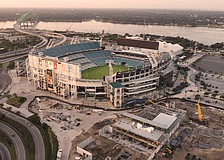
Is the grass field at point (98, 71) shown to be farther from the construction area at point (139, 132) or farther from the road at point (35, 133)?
the road at point (35, 133)

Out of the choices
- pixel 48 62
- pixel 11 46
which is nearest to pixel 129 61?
pixel 48 62

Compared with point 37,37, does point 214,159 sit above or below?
below

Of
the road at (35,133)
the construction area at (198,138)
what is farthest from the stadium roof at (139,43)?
the road at (35,133)

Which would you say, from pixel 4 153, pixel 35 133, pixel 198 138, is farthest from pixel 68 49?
pixel 198 138

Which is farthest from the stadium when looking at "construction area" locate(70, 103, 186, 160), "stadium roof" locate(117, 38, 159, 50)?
"stadium roof" locate(117, 38, 159, 50)

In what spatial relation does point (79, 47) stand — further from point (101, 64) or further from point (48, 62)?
point (48, 62)

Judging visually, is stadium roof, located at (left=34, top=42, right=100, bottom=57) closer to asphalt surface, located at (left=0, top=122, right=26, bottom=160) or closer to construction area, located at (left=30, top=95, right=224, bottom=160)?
construction area, located at (left=30, top=95, right=224, bottom=160)

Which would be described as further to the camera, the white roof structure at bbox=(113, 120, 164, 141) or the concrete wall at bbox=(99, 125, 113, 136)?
the concrete wall at bbox=(99, 125, 113, 136)

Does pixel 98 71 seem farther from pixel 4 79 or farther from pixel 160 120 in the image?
pixel 4 79
